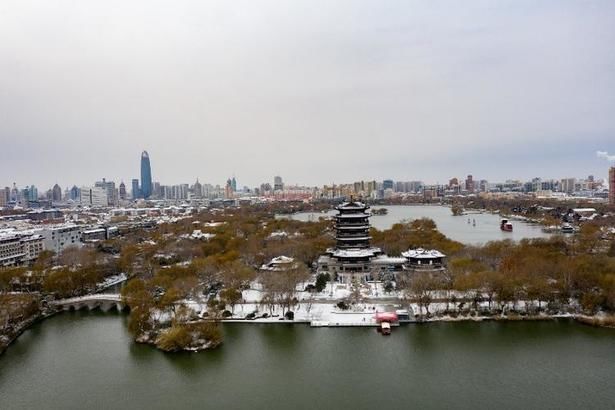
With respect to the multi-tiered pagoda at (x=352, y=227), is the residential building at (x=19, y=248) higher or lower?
lower

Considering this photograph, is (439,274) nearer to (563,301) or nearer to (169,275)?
(563,301)

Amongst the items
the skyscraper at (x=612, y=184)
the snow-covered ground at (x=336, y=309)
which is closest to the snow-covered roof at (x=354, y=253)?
the snow-covered ground at (x=336, y=309)

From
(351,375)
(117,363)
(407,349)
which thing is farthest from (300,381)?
(117,363)

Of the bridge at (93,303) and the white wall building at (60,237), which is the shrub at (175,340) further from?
the white wall building at (60,237)

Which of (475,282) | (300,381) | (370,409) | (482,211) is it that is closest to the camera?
(370,409)

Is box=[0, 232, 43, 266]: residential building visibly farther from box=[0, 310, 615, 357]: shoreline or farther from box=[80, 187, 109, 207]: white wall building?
box=[80, 187, 109, 207]: white wall building

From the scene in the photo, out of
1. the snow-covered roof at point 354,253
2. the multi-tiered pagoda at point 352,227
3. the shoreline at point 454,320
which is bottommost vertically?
the shoreline at point 454,320

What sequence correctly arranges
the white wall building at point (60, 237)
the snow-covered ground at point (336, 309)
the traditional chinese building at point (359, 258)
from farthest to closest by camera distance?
the white wall building at point (60, 237) → the traditional chinese building at point (359, 258) → the snow-covered ground at point (336, 309)
